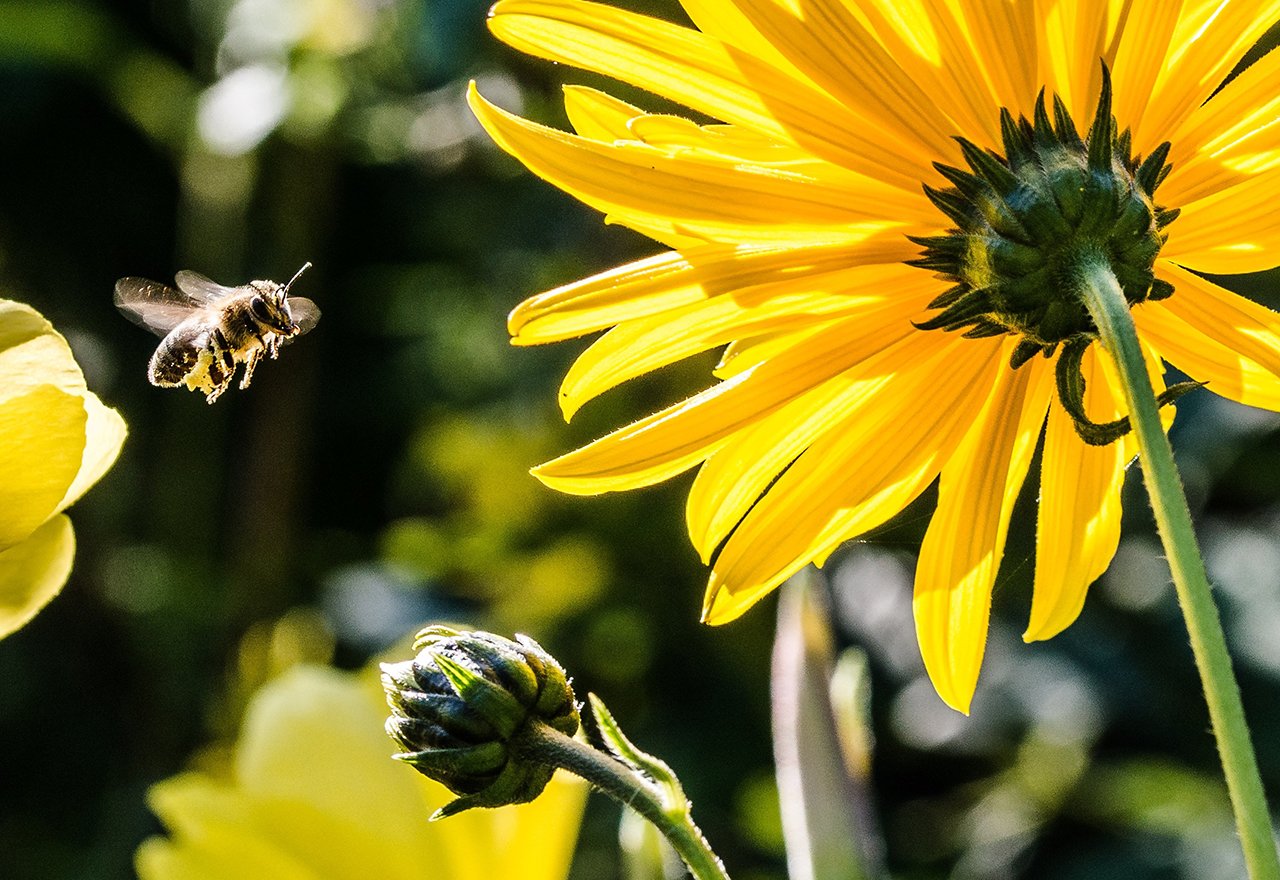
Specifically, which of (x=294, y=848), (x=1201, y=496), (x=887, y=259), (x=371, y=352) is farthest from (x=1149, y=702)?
(x=371, y=352)

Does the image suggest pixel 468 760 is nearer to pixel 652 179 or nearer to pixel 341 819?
pixel 652 179

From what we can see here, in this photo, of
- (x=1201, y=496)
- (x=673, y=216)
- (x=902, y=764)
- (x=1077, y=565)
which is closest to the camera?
(x=673, y=216)

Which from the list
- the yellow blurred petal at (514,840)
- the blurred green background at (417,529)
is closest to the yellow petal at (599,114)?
the yellow blurred petal at (514,840)

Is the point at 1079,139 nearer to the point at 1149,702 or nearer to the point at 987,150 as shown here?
the point at 987,150

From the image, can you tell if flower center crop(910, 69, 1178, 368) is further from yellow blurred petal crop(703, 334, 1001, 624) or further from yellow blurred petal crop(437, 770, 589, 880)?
yellow blurred petal crop(437, 770, 589, 880)

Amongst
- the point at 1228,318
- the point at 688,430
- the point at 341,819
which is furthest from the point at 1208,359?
the point at 341,819

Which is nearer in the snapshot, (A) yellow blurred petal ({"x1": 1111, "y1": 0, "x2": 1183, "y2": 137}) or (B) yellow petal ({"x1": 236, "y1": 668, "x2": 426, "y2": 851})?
(A) yellow blurred petal ({"x1": 1111, "y1": 0, "x2": 1183, "y2": 137})

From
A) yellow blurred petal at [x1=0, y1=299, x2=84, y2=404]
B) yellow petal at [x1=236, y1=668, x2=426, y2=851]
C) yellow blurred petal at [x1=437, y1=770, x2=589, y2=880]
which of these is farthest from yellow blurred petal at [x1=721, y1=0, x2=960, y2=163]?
yellow petal at [x1=236, y1=668, x2=426, y2=851]
